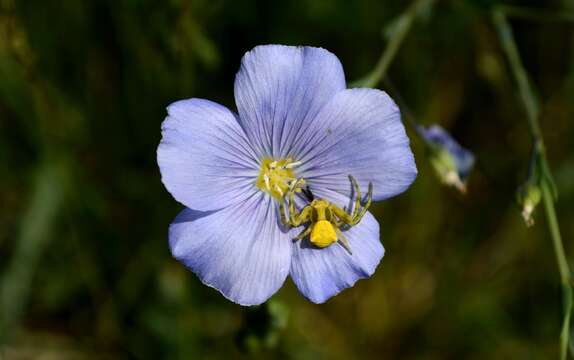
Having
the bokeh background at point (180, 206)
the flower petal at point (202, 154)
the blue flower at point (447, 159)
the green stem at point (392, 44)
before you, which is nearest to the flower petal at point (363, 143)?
the flower petal at point (202, 154)

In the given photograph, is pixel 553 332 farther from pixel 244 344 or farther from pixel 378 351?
pixel 244 344

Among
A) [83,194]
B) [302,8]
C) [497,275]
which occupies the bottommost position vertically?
[497,275]

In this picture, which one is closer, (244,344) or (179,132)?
(179,132)

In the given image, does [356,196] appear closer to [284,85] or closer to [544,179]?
[284,85]

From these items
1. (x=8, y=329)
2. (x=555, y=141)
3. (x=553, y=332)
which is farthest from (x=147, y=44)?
(x=553, y=332)

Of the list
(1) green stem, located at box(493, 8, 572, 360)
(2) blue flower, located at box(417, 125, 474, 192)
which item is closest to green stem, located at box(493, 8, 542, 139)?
(1) green stem, located at box(493, 8, 572, 360)

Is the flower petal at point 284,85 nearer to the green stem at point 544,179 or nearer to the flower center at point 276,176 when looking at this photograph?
the flower center at point 276,176
